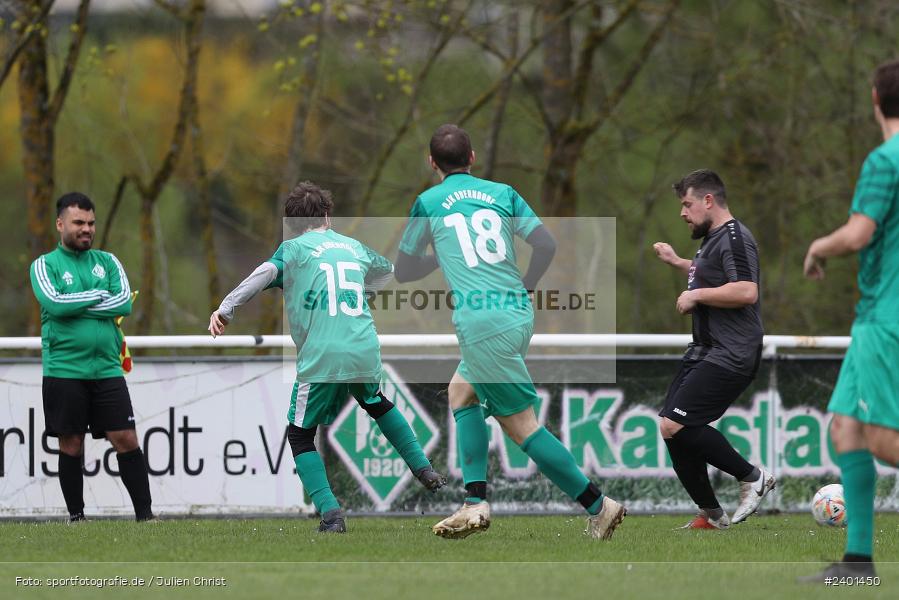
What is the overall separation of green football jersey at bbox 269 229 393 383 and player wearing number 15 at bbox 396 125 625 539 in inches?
18.9

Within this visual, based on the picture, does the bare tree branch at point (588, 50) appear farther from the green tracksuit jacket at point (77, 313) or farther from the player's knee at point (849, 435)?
the player's knee at point (849, 435)

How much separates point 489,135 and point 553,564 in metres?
10.5

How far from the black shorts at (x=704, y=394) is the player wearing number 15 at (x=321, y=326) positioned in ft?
5.12

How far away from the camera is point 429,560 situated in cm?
608

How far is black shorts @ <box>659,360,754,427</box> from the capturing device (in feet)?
25.1

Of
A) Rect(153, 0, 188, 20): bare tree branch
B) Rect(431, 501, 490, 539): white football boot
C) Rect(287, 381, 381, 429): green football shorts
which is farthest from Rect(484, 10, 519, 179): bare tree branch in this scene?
Rect(431, 501, 490, 539): white football boot

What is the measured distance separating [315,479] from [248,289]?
1199mm

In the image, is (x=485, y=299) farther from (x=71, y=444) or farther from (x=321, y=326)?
(x=71, y=444)

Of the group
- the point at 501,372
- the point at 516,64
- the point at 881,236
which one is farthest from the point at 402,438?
the point at 516,64

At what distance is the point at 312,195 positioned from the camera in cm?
735

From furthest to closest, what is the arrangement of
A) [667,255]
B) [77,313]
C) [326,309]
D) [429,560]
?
1. [77,313]
2. [667,255]
3. [326,309]
4. [429,560]

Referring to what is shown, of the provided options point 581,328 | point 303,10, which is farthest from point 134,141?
point 581,328

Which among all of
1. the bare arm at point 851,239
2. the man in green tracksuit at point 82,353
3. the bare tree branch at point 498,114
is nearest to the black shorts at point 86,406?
the man in green tracksuit at point 82,353

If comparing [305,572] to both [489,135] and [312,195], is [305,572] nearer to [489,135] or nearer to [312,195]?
[312,195]
